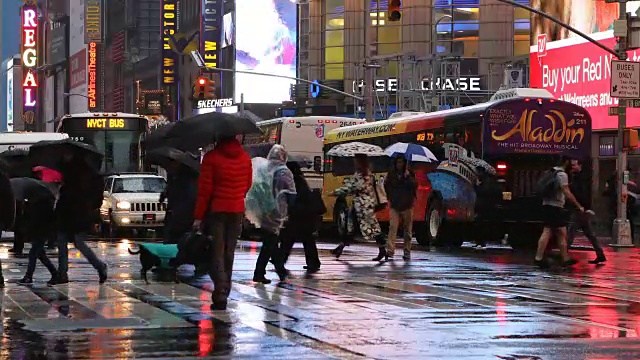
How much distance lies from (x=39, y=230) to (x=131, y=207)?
54.6ft

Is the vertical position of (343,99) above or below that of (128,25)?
below

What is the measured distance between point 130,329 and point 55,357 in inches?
70.0

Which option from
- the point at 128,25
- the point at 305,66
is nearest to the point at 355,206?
the point at 305,66

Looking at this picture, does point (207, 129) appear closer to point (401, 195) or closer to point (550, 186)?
point (550, 186)

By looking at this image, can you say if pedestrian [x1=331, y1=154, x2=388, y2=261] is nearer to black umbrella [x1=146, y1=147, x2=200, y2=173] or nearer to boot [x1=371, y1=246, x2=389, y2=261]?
boot [x1=371, y1=246, x2=389, y2=261]

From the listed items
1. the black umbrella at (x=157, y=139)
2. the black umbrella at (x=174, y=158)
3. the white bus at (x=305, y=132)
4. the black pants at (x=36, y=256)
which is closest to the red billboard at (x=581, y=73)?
the white bus at (x=305, y=132)

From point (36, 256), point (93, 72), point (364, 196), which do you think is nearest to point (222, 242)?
point (36, 256)

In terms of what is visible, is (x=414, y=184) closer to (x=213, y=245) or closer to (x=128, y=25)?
(x=213, y=245)

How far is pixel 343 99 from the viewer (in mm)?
83688

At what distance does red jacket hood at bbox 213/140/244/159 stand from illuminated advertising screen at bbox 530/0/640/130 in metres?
29.4

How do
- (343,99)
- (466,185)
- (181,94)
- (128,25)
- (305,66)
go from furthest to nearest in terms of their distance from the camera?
(128,25)
(181,94)
(305,66)
(343,99)
(466,185)

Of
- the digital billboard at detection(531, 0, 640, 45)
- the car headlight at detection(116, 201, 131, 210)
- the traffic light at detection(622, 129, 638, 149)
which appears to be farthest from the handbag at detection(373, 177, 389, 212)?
the digital billboard at detection(531, 0, 640, 45)

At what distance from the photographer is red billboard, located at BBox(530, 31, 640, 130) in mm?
42875

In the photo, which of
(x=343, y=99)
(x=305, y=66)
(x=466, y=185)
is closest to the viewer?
(x=466, y=185)
